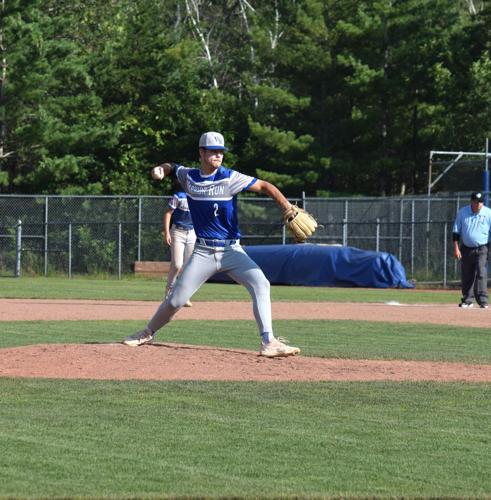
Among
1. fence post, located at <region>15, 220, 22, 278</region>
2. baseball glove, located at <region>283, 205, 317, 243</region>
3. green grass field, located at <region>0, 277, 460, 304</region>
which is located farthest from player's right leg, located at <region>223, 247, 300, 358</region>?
fence post, located at <region>15, 220, 22, 278</region>

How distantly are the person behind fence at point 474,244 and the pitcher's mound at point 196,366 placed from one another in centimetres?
797

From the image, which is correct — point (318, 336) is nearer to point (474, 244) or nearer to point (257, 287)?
point (257, 287)

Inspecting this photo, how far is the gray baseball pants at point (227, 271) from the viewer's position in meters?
10.4

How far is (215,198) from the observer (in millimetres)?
10234

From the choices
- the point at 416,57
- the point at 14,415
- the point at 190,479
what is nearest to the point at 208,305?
the point at 14,415

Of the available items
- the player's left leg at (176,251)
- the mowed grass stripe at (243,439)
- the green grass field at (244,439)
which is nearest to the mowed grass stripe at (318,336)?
the green grass field at (244,439)

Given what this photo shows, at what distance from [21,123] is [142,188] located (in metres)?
4.45

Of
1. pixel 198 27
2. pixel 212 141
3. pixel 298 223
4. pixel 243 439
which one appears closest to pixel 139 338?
pixel 298 223

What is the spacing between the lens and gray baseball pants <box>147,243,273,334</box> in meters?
10.4

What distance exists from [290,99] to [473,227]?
990 inches

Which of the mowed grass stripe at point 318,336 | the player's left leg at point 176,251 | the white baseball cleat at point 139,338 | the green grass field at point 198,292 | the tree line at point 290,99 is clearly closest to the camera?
the white baseball cleat at point 139,338

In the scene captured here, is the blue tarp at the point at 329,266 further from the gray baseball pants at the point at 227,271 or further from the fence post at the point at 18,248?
the gray baseball pants at the point at 227,271

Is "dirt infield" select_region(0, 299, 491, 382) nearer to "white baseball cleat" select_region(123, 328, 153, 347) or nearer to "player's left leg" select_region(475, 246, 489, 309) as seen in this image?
"white baseball cleat" select_region(123, 328, 153, 347)

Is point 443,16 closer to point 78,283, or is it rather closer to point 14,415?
point 78,283
